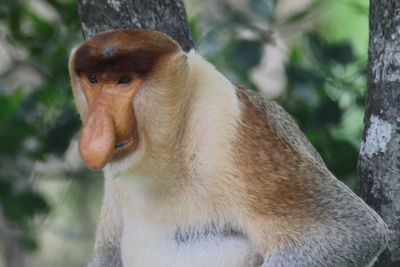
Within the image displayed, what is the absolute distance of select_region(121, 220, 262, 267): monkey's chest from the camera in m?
3.29

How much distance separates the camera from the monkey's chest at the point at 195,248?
10.8ft

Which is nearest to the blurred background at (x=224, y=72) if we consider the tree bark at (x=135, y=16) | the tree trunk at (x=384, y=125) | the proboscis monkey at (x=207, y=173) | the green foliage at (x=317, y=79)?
the green foliage at (x=317, y=79)

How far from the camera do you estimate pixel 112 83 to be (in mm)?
3010

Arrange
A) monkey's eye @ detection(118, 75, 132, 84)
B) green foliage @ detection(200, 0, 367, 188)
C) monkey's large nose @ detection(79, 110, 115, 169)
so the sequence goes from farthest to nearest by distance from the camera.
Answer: green foliage @ detection(200, 0, 367, 188) → monkey's eye @ detection(118, 75, 132, 84) → monkey's large nose @ detection(79, 110, 115, 169)

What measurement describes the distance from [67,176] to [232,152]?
10.0ft

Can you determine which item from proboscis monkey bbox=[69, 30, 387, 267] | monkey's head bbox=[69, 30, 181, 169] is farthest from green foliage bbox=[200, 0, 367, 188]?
monkey's head bbox=[69, 30, 181, 169]

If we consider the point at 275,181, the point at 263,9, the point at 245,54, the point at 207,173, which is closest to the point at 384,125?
the point at 275,181

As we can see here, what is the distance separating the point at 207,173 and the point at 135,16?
0.93m

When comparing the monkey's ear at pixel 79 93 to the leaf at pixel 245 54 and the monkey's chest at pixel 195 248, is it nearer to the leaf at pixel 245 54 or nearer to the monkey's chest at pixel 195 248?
the monkey's chest at pixel 195 248

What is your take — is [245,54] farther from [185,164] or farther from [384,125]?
[185,164]

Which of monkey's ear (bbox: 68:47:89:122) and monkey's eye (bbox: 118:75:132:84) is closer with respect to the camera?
monkey's eye (bbox: 118:75:132:84)

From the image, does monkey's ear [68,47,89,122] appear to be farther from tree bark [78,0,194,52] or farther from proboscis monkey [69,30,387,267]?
tree bark [78,0,194,52]

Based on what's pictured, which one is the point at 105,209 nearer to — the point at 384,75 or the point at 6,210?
the point at 384,75

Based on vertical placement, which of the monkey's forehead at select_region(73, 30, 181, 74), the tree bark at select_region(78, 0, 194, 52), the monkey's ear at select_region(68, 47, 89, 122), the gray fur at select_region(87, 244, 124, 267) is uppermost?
the tree bark at select_region(78, 0, 194, 52)
